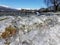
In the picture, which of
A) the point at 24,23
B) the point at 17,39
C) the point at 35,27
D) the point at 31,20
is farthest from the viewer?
the point at 31,20

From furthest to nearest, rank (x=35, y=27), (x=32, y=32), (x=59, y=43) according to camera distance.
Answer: (x=35, y=27)
(x=32, y=32)
(x=59, y=43)

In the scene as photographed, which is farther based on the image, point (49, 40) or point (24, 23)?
point (24, 23)

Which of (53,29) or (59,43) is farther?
(53,29)

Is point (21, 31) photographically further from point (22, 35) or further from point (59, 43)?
point (59, 43)

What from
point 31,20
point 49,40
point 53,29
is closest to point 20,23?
point 31,20

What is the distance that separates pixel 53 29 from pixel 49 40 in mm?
499

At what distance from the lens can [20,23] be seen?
3.41 m

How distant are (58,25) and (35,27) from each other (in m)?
0.52

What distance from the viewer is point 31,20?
11.9ft

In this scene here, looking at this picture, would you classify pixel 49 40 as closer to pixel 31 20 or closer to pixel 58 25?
pixel 58 25

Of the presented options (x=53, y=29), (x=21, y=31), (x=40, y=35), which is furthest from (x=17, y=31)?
(x=53, y=29)

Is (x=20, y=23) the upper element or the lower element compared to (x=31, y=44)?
upper

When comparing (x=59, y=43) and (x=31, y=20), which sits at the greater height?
(x=31, y=20)

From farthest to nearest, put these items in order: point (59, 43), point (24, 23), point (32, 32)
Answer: point (24, 23)
point (32, 32)
point (59, 43)
